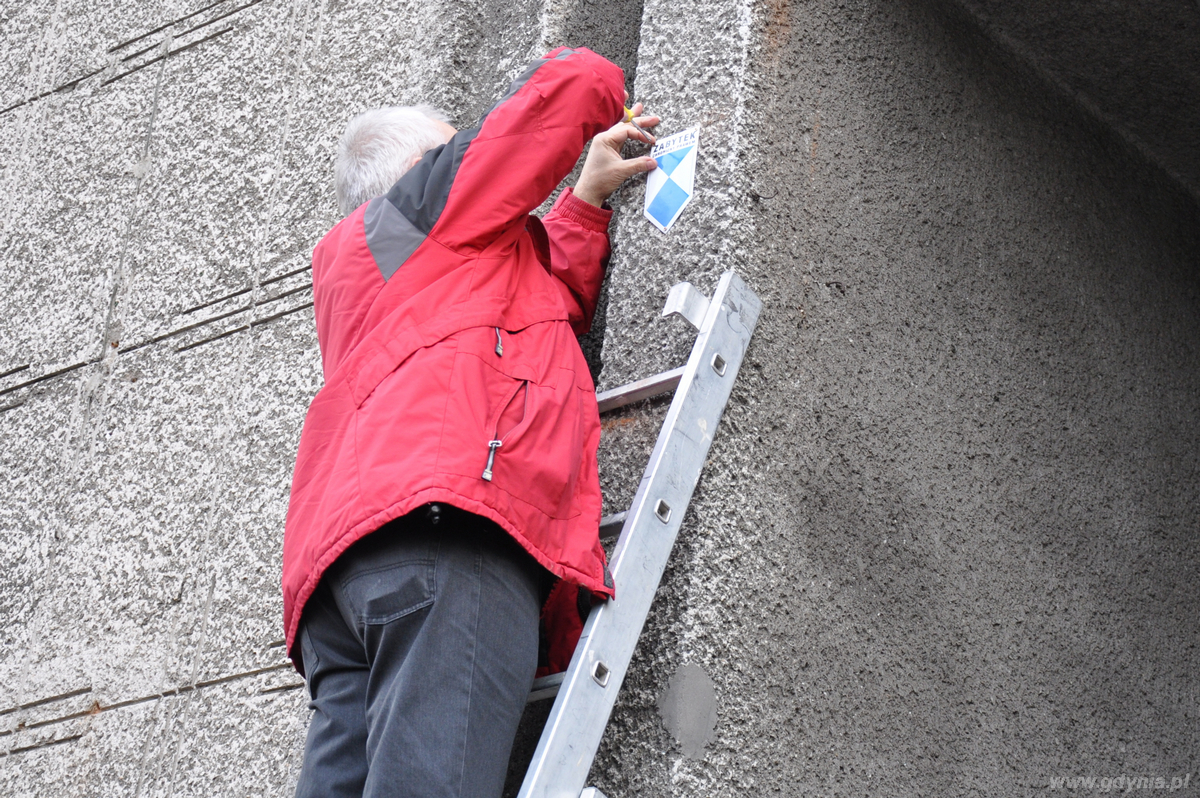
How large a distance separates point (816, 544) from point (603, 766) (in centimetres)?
55

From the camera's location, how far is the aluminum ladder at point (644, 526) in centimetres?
176

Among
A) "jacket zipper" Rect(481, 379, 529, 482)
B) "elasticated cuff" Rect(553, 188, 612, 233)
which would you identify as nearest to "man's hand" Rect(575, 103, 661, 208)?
"elasticated cuff" Rect(553, 188, 612, 233)

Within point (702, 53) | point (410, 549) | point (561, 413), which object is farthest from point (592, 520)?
point (702, 53)

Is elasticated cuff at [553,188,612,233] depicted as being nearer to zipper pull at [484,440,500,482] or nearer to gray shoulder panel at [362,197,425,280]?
gray shoulder panel at [362,197,425,280]

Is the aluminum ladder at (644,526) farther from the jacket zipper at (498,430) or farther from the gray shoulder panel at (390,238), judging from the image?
the gray shoulder panel at (390,238)

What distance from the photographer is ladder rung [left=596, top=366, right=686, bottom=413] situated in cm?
210

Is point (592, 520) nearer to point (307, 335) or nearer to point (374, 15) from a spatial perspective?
point (307, 335)

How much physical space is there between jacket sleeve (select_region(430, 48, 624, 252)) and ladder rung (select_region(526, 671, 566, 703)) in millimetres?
697

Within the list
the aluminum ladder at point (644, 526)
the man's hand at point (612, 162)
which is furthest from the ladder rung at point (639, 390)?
the man's hand at point (612, 162)

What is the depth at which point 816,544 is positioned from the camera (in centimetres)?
216

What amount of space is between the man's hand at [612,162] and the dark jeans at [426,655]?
2.80ft

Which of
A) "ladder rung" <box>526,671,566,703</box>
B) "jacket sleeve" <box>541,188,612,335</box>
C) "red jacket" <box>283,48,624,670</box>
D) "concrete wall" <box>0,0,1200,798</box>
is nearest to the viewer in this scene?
"red jacket" <box>283,48,624,670</box>

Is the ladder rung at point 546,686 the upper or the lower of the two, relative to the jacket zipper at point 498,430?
lower

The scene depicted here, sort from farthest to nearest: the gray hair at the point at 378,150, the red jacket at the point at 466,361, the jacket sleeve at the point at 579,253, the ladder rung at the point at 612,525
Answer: the jacket sleeve at the point at 579,253, the gray hair at the point at 378,150, the ladder rung at the point at 612,525, the red jacket at the point at 466,361
